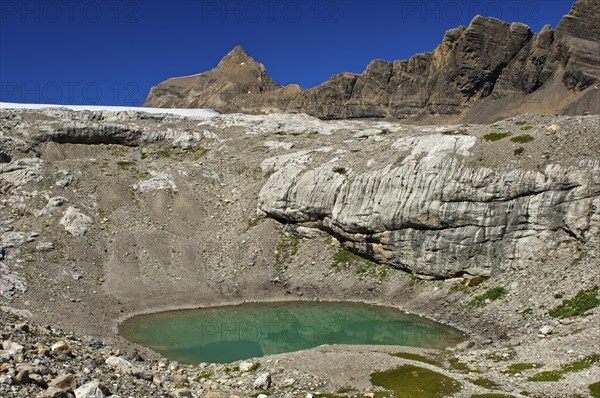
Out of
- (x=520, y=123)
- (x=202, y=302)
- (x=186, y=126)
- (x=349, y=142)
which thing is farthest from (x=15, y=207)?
(x=520, y=123)

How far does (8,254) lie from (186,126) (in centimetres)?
6062

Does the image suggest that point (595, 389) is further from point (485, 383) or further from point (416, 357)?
point (416, 357)

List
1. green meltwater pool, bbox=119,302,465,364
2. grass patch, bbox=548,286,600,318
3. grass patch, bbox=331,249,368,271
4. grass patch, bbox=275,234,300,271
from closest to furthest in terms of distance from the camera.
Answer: grass patch, bbox=548,286,600,318 < green meltwater pool, bbox=119,302,465,364 < grass patch, bbox=331,249,368,271 < grass patch, bbox=275,234,300,271

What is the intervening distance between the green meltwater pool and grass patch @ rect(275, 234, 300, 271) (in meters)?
8.67

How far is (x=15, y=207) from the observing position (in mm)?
83062

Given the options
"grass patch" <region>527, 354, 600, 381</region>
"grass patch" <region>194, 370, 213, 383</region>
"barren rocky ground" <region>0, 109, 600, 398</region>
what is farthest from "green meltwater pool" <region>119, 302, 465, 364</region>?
"grass patch" <region>527, 354, 600, 381</region>

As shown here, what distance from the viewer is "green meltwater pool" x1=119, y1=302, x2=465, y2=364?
56.1 meters

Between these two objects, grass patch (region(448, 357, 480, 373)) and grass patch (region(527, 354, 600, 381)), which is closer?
grass patch (region(527, 354, 600, 381))

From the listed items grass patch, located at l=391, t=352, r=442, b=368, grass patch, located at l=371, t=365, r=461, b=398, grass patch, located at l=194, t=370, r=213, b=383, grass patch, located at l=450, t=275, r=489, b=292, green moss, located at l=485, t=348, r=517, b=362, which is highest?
grass patch, located at l=450, t=275, r=489, b=292

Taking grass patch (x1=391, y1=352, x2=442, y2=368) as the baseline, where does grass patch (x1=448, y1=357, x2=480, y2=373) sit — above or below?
below

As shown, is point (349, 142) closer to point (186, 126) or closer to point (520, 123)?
point (520, 123)

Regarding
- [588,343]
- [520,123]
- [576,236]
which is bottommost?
[588,343]

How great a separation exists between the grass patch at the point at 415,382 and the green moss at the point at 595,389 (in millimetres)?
8406

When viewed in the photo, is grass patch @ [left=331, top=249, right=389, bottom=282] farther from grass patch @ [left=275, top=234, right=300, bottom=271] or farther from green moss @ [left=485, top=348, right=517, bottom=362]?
green moss @ [left=485, top=348, right=517, bottom=362]
